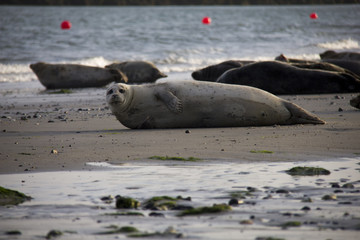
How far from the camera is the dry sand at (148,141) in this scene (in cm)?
595

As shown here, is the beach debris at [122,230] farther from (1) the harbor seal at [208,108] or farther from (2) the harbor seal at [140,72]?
(2) the harbor seal at [140,72]

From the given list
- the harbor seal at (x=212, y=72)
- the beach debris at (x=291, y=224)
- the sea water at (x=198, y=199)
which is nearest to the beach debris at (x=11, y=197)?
the sea water at (x=198, y=199)

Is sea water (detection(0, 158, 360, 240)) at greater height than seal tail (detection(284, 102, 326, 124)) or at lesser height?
lesser

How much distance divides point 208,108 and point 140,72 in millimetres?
9172

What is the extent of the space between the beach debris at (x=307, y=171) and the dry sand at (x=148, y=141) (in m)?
0.61

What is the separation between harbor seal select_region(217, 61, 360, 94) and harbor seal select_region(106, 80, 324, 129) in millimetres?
4014

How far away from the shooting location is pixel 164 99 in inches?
315

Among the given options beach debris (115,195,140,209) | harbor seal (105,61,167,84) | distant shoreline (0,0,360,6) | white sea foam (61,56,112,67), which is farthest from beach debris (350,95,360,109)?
distant shoreline (0,0,360,6)

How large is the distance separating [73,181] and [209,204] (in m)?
1.32

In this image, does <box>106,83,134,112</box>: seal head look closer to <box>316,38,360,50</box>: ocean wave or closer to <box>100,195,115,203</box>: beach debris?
<box>100,195,115,203</box>: beach debris

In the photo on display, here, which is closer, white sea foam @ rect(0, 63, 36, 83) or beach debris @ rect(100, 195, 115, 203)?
beach debris @ rect(100, 195, 115, 203)

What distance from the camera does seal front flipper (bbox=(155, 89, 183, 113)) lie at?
7941mm

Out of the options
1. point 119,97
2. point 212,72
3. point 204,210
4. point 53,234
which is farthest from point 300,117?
point 212,72

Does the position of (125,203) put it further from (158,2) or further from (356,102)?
(158,2)
